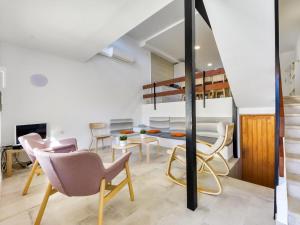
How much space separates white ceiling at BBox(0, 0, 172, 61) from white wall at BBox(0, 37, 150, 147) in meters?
0.48

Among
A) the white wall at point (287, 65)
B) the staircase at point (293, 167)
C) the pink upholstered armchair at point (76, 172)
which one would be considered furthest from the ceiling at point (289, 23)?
the pink upholstered armchair at point (76, 172)

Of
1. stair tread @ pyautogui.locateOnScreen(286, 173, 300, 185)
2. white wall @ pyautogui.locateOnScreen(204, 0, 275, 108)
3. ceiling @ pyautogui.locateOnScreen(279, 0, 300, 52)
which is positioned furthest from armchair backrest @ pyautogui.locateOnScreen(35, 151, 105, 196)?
ceiling @ pyautogui.locateOnScreen(279, 0, 300, 52)

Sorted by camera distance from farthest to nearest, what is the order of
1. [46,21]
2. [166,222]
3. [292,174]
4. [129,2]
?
[46,21] → [129,2] → [292,174] → [166,222]

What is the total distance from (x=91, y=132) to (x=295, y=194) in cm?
434

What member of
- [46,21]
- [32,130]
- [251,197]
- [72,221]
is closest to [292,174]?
[251,197]

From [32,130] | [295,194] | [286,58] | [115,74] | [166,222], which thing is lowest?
[166,222]

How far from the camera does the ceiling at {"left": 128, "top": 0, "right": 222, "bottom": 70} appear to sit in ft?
13.2

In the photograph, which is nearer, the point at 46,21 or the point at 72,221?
the point at 72,221

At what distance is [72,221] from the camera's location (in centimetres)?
148

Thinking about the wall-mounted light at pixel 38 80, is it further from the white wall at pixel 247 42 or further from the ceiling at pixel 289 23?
the ceiling at pixel 289 23

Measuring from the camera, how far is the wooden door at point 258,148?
3.12 m

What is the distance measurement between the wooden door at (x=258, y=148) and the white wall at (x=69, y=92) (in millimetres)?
3591

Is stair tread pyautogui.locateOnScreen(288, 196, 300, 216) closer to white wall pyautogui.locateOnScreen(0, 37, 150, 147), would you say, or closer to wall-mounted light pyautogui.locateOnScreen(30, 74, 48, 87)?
white wall pyautogui.locateOnScreen(0, 37, 150, 147)

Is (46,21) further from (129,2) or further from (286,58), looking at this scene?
(286,58)
